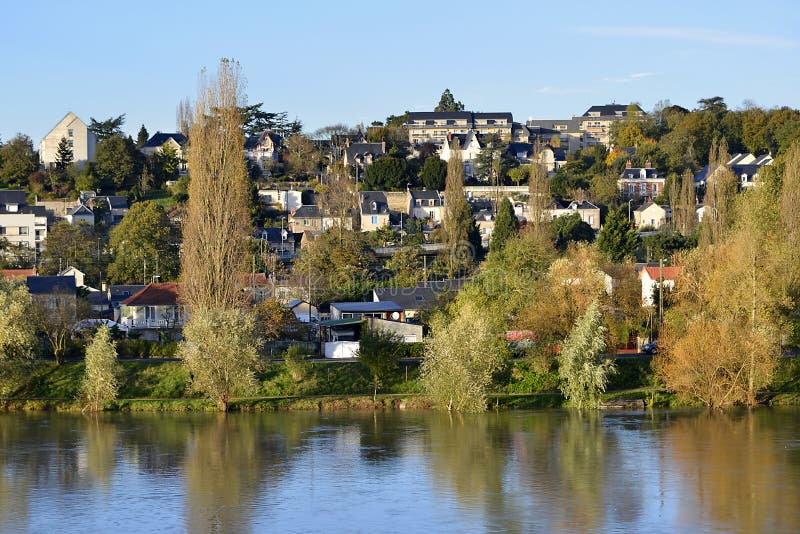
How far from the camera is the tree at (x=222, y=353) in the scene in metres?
40.6

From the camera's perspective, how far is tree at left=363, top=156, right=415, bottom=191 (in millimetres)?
94250

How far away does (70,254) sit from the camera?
70.1 m

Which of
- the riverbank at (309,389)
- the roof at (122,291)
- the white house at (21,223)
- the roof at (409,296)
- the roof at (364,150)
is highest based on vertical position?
the roof at (364,150)

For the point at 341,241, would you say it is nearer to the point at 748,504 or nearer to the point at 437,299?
the point at 437,299

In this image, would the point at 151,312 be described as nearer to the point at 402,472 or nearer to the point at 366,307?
the point at 366,307

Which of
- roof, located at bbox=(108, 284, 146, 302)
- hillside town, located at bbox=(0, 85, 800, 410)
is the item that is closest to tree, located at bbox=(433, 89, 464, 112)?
hillside town, located at bbox=(0, 85, 800, 410)

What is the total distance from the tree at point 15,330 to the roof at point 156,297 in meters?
10.4

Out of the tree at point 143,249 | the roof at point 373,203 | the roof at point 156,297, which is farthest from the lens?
the roof at point 373,203

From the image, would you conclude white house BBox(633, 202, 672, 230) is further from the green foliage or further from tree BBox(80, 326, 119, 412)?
tree BBox(80, 326, 119, 412)

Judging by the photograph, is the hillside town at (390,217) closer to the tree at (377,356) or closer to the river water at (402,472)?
the tree at (377,356)

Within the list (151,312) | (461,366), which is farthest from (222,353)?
(151,312)

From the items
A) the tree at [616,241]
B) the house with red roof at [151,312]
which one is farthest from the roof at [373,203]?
the house with red roof at [151,312]

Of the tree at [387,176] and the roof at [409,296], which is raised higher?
the tree at [387,176]

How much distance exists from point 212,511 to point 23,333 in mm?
19646
